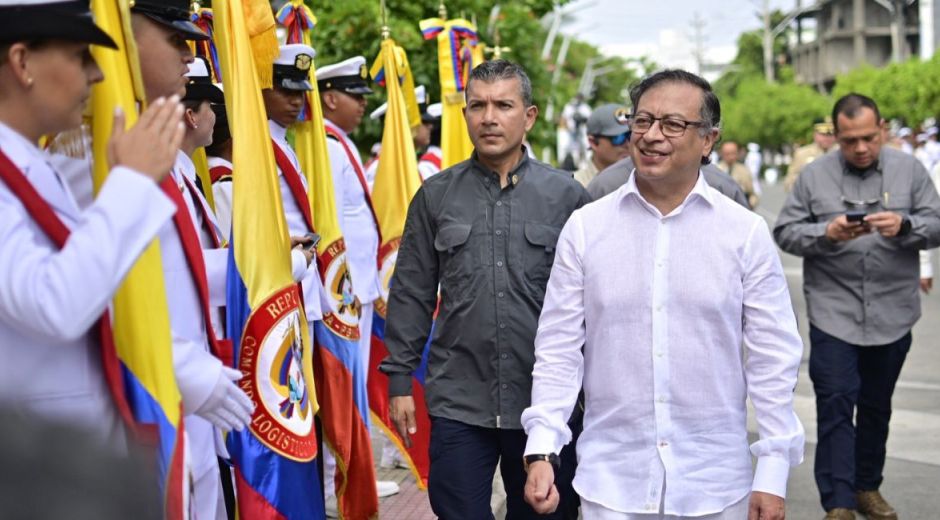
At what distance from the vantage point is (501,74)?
16.7 feet

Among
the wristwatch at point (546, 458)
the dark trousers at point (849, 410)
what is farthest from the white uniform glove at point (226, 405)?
the dark trousers at point (849, 410)

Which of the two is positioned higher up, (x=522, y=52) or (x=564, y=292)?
(x=522, y=52)

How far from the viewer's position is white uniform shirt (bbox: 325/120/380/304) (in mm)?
7465

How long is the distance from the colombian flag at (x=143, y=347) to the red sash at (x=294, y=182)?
2.38 metres

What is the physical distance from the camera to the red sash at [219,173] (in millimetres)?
5430

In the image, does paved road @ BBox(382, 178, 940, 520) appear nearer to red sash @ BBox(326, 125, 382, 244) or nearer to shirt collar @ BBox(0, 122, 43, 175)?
red sash @ BBox(326, 125, 382, 244)

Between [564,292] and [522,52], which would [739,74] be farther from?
[564,292]

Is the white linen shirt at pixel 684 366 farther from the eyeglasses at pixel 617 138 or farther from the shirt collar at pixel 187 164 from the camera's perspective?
the eyeglasses at pixel 617 138

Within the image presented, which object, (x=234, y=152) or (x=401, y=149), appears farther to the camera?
(x=401, y=149)

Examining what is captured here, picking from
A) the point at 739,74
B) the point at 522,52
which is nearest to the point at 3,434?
the point at 522,52

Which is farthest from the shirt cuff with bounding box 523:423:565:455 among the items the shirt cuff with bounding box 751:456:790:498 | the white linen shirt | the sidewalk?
the sidewalk

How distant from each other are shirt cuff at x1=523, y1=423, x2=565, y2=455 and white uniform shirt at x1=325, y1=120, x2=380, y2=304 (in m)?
3.50

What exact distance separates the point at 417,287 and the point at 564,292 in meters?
1.03

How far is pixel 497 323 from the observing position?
4797 millimetres
